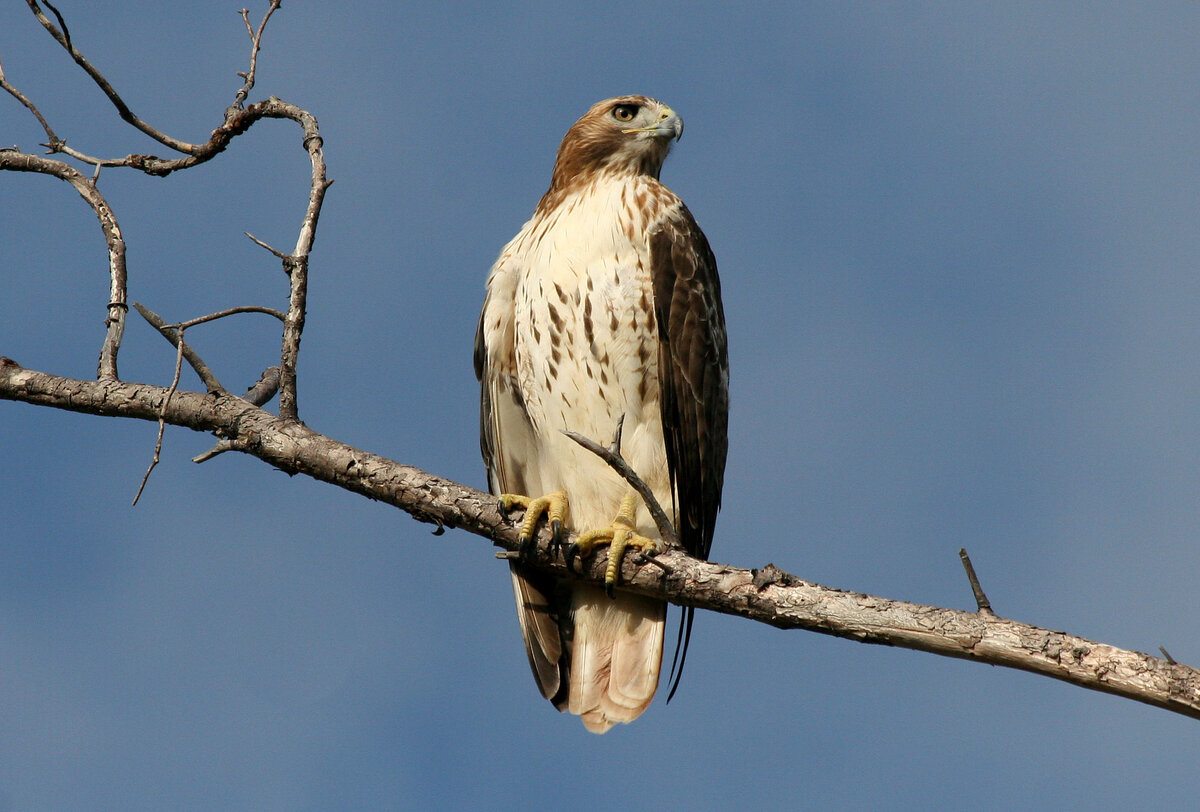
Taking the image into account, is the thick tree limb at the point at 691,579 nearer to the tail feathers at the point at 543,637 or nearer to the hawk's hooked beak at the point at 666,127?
the tail feathers at the point at 543,637

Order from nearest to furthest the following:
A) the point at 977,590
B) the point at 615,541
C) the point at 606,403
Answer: the point at 977,590
the point at 615,541
the point at 606,403

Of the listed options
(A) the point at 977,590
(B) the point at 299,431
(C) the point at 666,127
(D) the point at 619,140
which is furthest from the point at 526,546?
(C) the point at 666,127

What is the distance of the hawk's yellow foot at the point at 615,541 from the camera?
5.23 meters

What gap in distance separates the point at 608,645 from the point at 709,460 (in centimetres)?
109

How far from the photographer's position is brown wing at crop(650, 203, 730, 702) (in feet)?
19.1

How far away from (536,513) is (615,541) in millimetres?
413

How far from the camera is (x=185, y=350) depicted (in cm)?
494

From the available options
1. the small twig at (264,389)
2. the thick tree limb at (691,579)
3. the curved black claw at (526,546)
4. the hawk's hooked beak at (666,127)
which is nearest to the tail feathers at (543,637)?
the thick tree limb at (691,579)

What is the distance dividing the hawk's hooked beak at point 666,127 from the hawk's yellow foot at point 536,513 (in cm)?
254

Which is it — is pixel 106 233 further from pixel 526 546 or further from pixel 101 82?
pixel 526 546

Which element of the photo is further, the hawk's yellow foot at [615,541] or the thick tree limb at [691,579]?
the hawk's yellow foot at [615,541]

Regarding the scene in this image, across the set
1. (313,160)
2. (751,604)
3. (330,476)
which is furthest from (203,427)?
(751,604)

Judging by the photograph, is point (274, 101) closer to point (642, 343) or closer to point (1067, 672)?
point (642, 343)

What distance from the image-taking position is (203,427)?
A: 503cm
